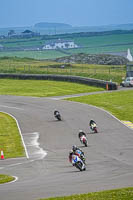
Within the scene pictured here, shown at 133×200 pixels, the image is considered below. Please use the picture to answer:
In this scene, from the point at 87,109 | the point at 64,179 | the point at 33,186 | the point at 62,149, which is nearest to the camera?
the point at 33,186

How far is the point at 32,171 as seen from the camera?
25.0 metres

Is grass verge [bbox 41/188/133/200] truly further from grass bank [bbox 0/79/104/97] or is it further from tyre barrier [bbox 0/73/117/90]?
tyre barrier [bbox 0/73/117/90]

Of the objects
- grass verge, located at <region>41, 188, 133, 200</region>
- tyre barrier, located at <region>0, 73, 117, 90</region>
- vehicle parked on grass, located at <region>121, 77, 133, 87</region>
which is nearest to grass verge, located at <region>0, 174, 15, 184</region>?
grass verge, located at <region>41, 188, 133, 200</region>

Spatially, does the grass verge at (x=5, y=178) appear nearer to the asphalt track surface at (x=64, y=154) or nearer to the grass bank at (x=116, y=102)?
the asphalt track surface at (x=64, y=154)

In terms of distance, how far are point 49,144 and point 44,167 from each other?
728cm

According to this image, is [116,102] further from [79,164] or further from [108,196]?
[108,196]

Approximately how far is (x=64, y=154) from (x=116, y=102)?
22012 millimetres

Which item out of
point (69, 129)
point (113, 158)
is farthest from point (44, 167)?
point (69, 129)

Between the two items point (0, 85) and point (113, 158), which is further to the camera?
point (0, 85)

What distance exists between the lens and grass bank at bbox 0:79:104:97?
60875mm

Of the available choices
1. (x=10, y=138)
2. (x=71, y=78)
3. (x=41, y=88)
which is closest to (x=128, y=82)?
(x=71, y=78)

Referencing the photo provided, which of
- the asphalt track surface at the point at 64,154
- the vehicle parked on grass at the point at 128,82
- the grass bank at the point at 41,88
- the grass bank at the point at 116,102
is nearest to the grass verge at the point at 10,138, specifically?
the asphalt track surface at the point at 64,154

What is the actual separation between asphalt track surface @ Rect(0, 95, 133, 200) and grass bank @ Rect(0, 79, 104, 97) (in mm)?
8265

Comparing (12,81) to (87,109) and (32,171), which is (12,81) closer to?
(87,109)
